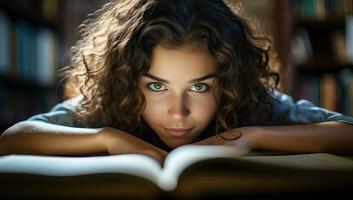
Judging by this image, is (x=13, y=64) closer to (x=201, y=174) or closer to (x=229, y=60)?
(x=229, y=60)

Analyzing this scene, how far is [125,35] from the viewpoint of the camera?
1.00 metres

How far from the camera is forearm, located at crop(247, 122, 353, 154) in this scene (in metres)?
0.82

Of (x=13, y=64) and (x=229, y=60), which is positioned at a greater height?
(x=229, y=60)

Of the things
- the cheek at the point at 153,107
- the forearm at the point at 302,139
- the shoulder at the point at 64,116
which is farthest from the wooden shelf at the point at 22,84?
the forearm at the point at 302,139

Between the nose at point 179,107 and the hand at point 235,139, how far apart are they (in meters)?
0.09

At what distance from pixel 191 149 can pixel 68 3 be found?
1763 millimetres

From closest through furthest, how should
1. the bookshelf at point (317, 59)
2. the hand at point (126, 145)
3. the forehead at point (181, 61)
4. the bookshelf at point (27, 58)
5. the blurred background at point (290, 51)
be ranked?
the hand at point (126, 145)
the forehead at point (181, 61)
the bookshelf at point (27, 58)
the blurred background at point (290, 51)
the bookshelf at point (317, 59)

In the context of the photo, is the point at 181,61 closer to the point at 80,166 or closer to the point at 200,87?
the point at 200,87

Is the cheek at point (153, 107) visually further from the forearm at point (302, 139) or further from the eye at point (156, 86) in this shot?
the forearm at point (302, 139)

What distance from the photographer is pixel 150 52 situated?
3.06 feet

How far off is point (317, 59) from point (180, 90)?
133cm

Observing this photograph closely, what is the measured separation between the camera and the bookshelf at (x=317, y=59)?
2.06 metres

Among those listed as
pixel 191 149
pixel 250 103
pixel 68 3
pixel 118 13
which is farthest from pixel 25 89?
pixel 191 149

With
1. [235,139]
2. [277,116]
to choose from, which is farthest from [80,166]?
[277,116]
